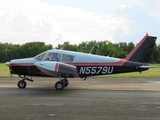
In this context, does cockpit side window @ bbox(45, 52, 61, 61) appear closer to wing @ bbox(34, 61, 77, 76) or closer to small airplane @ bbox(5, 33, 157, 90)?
small airplane @ bbox(5, 33, 157, 90)

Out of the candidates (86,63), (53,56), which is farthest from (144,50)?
(53,56)

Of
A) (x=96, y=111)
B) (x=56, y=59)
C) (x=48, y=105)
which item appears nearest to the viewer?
(x=96, y=111)

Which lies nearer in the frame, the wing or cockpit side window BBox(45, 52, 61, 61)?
the wing

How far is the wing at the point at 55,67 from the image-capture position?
13.3 meters

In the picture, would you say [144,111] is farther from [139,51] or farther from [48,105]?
[139,51]

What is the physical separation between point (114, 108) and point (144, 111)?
96cm

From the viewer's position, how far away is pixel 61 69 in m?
13.5

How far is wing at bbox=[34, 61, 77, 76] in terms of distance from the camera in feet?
43.8

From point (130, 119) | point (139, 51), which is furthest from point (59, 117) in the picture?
point (139, 51)

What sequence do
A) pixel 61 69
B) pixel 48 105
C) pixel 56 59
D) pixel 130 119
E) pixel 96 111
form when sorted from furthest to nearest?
pixel 56 59
pixel 61 69
pixel 48 105
pixel 96 111
pixel 130 119

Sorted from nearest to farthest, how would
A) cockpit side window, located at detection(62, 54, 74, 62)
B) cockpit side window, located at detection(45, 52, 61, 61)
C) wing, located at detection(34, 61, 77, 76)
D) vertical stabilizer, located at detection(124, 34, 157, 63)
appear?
wing, located at detection(34, 61, 77, 76) → cockpit side window, located at detection(45, 52, 61, 61) → cockpit side window, located at detection(62, 54, 74, 62) → vertical stabilizer, located at detection(124, 34, 157, 63)

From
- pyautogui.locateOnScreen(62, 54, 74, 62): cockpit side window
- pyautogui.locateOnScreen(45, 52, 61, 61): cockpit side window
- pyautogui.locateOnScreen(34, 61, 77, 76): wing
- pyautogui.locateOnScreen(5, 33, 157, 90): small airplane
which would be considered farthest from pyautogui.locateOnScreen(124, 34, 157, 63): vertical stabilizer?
pyautogui.locateOnScreen(45, 52, 61, 61): cockpit side window

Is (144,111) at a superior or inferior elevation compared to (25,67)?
inferior

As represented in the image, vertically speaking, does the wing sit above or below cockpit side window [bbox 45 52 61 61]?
below
